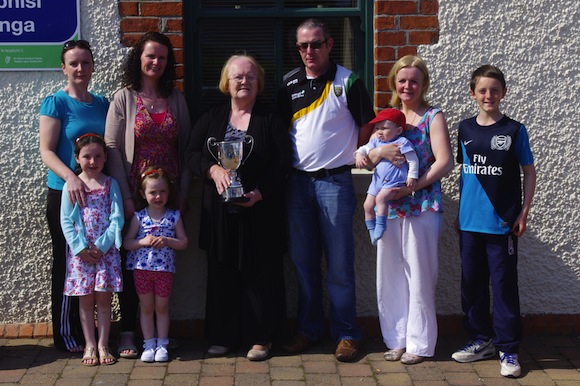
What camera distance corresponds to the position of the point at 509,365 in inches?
183

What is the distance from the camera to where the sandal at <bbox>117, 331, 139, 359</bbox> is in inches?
193

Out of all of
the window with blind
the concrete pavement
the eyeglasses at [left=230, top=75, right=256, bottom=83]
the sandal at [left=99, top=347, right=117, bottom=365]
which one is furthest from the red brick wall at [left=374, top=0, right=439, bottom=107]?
the sandal at [left=99, top=347, right=117, bottom=365]

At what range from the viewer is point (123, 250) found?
16.3 feet

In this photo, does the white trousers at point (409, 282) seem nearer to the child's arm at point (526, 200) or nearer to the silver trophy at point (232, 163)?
the child's arm at point (526, 200)

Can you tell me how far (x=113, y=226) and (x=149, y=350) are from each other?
0.77 m

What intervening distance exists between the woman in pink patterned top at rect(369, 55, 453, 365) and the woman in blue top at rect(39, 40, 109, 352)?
5.63 ft

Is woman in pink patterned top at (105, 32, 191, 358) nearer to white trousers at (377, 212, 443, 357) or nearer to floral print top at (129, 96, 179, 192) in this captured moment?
Result: floral print top at (129, 96, 179, 192)

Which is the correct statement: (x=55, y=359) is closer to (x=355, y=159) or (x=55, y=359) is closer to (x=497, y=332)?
(x=355, y=159)

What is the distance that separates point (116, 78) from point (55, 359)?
5.78 feet

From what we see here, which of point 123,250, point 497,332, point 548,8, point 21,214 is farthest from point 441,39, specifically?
point 21,214

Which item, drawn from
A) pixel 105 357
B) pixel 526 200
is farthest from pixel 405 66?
pixel 105 357

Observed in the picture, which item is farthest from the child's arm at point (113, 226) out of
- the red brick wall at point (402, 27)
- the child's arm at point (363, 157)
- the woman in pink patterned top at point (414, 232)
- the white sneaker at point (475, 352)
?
the white sneaker at point (475, 352)

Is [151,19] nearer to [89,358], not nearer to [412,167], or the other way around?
[412,167]

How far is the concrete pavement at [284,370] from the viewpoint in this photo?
4586mm
